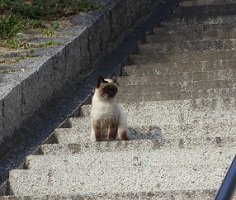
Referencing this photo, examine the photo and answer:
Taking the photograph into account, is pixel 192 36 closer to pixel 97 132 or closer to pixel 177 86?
pixel 177 86

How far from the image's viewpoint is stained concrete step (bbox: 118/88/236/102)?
8359 millimetres

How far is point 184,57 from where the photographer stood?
388 inches

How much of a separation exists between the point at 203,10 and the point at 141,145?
5.68 metres

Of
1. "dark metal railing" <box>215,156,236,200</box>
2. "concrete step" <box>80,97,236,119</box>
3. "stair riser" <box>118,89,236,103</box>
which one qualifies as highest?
"dark metal railing" <box>215,156,236,200</box>

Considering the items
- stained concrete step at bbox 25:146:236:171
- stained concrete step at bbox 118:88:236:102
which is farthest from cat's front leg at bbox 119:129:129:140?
stained concrete step at bbox 118:88:236:102

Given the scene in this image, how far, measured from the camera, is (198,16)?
11.8 meters

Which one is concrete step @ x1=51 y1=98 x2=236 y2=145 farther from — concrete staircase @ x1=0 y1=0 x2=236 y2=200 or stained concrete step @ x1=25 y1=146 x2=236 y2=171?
stained concrete step @ x1=25 y1=146 x2=236 y2=171

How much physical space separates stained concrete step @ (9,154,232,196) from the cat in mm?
1239

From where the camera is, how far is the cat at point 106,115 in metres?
7.53

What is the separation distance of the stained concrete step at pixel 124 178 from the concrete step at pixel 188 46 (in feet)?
13.3

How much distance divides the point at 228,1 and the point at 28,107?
499 cm

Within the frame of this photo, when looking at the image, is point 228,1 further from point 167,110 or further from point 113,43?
point 167,110

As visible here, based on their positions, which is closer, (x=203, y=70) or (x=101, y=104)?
(x=101, y=104)

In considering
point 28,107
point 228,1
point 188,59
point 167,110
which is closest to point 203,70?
point 188,59
